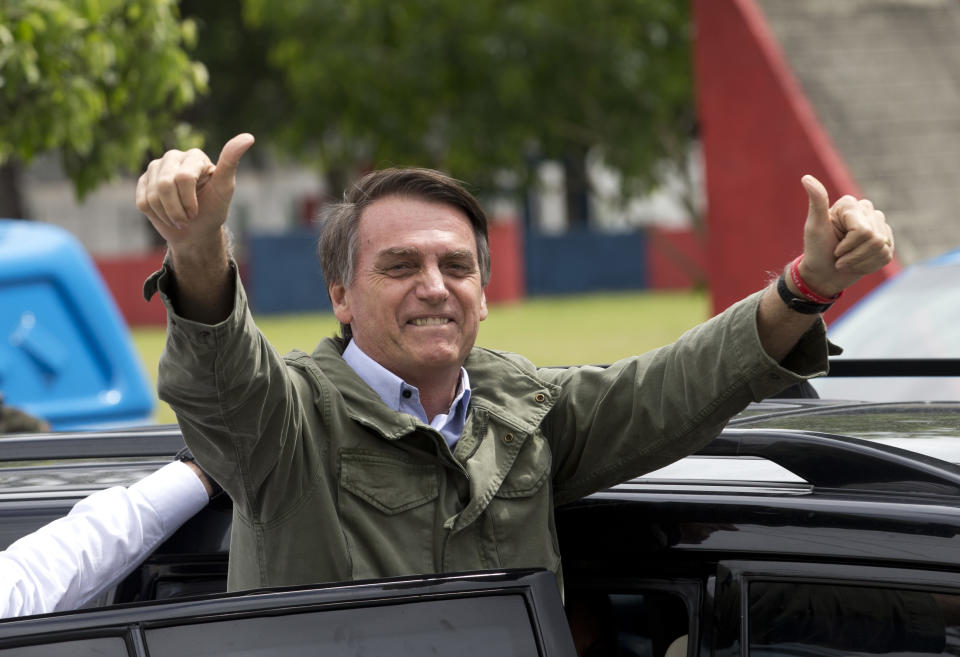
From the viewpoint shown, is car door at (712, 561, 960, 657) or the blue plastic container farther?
the blue plastic container

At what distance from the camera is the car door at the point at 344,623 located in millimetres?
1681

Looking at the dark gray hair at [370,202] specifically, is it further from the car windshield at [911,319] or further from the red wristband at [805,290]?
the car windshield at [911,319]

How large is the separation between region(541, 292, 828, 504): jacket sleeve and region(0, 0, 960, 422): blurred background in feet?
2.50

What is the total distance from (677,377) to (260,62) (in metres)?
29.7

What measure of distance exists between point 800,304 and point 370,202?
2.49 ft

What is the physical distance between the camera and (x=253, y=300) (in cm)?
3041

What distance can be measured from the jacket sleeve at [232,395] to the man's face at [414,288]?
0.25 meters

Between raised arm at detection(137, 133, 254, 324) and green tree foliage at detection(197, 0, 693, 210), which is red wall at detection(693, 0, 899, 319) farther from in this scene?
raised arm at detection(137, 133, 254, 324)

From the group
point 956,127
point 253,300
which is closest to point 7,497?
point 956,127

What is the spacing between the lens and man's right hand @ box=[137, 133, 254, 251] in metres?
1.92

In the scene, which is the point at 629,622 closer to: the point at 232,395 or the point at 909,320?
the point at 232,395

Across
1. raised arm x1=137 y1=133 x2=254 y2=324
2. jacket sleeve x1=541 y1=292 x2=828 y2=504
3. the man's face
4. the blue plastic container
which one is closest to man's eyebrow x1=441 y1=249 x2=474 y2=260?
the man's face

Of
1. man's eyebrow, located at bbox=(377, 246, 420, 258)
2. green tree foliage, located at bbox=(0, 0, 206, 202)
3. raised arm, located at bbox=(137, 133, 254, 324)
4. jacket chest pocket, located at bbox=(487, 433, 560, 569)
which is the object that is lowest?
jacket chest pocket, located at bbox=(487, 433, 560, 569)

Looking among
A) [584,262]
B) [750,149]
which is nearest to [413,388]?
[750,149]
